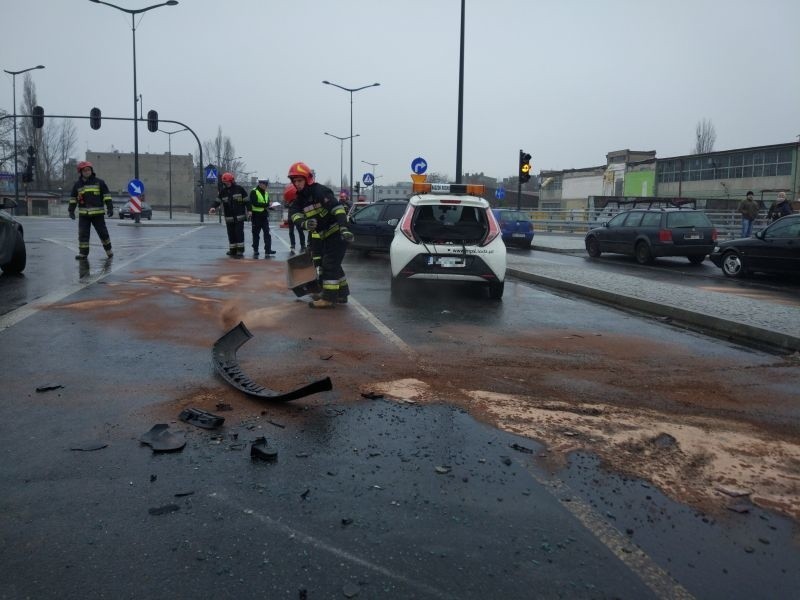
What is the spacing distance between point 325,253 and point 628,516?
662cm

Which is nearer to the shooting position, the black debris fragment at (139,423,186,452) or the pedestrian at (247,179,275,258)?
the black debris fragment at (139,423,186,452)

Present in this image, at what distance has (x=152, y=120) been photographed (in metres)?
34.1

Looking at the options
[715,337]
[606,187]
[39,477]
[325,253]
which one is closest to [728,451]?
[39,477]

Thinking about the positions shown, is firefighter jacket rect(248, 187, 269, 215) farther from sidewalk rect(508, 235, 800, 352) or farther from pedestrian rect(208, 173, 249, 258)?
sidewalk rect(508, 235, 800, 352)

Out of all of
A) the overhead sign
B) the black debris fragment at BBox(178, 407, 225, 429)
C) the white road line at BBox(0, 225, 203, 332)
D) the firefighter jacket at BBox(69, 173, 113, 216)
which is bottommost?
the black debris fragment at BBox(178, 407, 225, 429)

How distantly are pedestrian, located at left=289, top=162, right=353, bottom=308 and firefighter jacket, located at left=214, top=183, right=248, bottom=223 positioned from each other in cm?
627

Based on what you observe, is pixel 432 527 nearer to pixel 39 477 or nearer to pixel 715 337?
pixel 39 477

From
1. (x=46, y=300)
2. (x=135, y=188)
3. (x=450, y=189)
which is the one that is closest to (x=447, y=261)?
(x=450, y=189)

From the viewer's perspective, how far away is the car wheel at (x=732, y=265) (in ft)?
50.4

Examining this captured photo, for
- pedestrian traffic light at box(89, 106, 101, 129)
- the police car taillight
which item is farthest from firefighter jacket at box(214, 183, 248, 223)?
pedestrian traffic light at box(89, 106, 101, 129)

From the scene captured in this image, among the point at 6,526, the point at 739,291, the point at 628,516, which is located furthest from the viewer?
the point at 739,291

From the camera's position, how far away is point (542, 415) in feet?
14.8

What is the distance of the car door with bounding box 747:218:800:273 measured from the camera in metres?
13.9

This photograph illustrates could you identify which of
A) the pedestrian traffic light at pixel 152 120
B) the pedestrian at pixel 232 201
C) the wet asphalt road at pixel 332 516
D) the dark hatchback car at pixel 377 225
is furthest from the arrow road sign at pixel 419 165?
the wet asphalt road at pixel 332 516
